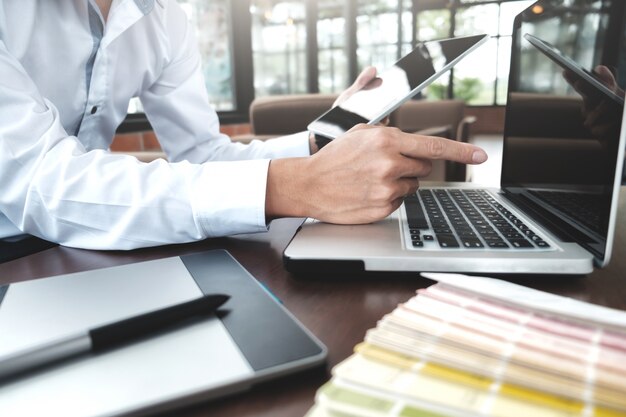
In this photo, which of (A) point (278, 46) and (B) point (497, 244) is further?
(A) point (278, 46)

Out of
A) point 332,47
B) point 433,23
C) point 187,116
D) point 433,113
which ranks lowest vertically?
point 433,113

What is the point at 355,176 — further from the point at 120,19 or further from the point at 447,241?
the point at 120,19

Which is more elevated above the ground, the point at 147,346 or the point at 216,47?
the point at 216,47

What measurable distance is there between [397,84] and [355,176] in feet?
0.87

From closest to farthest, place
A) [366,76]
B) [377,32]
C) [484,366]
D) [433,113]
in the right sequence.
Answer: [484,366] → [366,76] → [433,113] → [377,32]

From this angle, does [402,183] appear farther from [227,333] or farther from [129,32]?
[129,32]

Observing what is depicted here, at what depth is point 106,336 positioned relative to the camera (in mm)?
246

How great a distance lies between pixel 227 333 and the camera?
26cm

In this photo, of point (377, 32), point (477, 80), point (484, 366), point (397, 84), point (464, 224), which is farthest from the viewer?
point (477, 80)

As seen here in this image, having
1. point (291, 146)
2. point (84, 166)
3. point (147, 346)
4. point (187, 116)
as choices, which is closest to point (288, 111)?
point (187, 116)

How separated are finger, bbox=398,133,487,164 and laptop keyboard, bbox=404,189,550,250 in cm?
6

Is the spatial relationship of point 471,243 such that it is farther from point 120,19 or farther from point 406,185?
point 120,19

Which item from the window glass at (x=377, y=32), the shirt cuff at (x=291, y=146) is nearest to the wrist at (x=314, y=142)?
the shirt cuff at (x=291, y=146)

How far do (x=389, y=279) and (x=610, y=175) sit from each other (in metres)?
0.17
